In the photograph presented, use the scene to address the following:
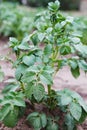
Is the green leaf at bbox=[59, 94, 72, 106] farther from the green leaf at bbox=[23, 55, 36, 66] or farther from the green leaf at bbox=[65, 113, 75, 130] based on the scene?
the green leaf at bbox=[23, 55, 36, 66]

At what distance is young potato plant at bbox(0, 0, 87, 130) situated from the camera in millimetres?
A: 2316

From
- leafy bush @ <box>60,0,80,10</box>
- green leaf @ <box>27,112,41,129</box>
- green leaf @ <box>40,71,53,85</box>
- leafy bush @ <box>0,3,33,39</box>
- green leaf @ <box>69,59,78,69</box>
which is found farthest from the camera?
leafy bush @ <box>60,0,80,10</box>

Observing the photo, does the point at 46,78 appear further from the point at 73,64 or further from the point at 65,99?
the point at 73,64

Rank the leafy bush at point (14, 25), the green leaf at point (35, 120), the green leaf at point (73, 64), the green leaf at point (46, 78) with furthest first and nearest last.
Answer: the leafy bush at point (14, 25)
the green leaf at point (73, 64)
the green leaf at point (35, 120)
the green leaf at point (46, 78)

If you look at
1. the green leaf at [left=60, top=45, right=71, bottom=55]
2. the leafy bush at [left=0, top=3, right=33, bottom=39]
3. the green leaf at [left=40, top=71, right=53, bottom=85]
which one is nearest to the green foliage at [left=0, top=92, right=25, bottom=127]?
the green leaf at [left=40, top=71, right=53, bottom=85]

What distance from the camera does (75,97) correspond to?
2.45m

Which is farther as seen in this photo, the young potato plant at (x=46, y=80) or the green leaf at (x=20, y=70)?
the green leaf at (x=20, y=70)

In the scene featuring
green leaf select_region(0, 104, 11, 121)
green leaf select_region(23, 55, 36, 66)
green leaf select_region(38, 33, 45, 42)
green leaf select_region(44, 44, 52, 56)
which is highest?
green leaf select_region(38, 33, 45, 42)

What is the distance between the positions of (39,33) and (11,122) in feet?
2.12

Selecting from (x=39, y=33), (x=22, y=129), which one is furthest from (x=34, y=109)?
(x=39, y=33)

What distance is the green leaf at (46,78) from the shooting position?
2266 millimetres

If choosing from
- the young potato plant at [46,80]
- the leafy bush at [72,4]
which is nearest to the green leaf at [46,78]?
the young potato plant at [46,80]

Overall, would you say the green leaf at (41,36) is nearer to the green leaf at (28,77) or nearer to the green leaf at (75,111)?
the green leaf at (28,77)

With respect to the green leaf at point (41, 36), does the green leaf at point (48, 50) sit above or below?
below
